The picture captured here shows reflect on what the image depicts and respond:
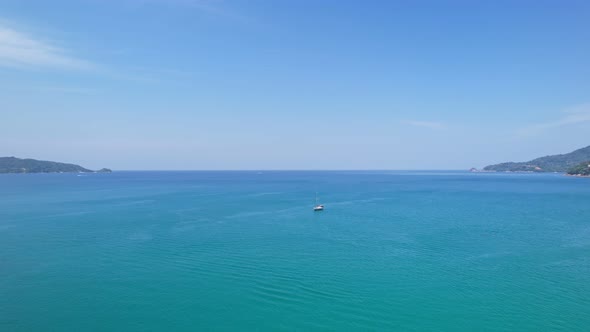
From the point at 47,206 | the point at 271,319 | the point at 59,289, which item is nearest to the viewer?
the point at 271,319

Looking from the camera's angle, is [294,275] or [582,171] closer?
[294,275]

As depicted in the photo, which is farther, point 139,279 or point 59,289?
point 139,279

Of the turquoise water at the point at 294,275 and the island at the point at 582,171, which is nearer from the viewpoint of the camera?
the turquoise water at the point at 294,275

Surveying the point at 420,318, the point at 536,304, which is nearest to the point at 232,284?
the point at 420,318

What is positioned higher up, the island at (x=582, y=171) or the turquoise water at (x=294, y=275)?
the island at (x=582, y=171)

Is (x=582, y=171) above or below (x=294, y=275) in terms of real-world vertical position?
above

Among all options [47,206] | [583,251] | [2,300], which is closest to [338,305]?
[2,300]

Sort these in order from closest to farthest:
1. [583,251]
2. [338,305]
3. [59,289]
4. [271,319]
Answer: [271,319], [338,305], [59,289], [583,251]

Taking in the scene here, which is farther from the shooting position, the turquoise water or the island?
the island

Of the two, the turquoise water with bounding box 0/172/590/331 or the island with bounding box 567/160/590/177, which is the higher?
the island with bounding box 567/160/590/177

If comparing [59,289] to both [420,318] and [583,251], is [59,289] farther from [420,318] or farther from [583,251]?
[583,251]
